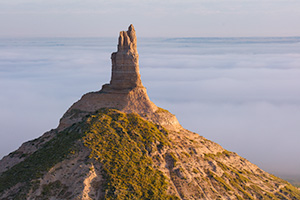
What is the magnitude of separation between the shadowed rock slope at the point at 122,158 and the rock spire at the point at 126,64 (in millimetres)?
289

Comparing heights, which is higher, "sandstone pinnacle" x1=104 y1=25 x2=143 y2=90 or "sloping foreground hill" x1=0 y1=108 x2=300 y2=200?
"sandstone pinnacle" x1=104 y1=25 x2=143 y2=90

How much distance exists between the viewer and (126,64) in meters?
187

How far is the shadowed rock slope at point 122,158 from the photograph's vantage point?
6225 inches

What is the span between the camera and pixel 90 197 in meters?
154

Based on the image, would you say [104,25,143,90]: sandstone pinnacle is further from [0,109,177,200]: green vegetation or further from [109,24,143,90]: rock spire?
[0,109,177,200]: green vegetation

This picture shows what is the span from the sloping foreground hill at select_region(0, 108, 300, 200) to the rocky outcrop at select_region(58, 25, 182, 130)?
11.9ft

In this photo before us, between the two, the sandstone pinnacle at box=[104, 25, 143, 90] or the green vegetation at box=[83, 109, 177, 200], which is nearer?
the green vegetation at box=[83, 109, 177, 200]

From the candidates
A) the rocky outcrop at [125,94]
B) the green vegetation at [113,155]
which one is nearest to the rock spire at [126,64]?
the rocky outcrop at [125,94]

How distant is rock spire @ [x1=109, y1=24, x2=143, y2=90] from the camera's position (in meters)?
188

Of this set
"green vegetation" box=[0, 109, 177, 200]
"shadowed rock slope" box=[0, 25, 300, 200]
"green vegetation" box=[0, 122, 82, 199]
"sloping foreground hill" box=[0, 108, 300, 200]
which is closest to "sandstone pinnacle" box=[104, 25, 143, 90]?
"shadowed rock slope" box=[0, 25, 300, 200]

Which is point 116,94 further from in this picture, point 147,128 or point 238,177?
point 238,177

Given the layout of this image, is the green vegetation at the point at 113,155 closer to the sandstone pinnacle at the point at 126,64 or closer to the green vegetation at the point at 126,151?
the green vegetation at the point at 126,151

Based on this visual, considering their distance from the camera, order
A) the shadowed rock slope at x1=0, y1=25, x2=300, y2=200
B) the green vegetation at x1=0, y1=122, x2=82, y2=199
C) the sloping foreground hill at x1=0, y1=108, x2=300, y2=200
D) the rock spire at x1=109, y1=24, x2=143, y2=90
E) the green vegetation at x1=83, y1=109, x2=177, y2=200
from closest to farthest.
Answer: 1. the sloping foreground hill at x1=0, y1=108, x2=300, y2=200
2. the shadowed rock slope at x1=0, y1=25, x2=300, y2=200
3. the green vegetation at x1=83, y1=109, x2=177, y2=200
4. the green vegetation at x1=0, y1=122, x2=82, y2=199
5. the rock spire at x1=109, y1=24, x2=143, y2=90

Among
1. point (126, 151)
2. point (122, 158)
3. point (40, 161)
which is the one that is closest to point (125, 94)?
point (126, 151)
